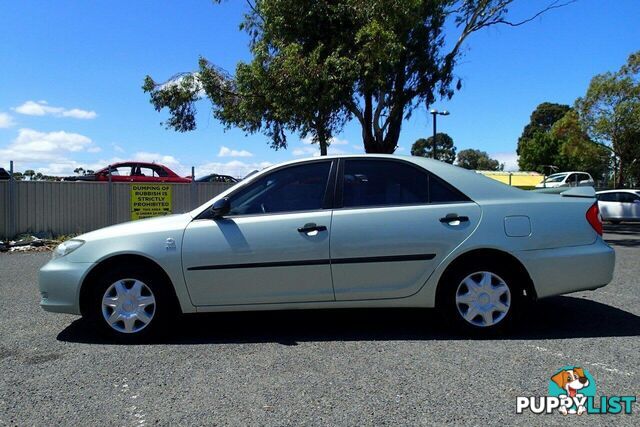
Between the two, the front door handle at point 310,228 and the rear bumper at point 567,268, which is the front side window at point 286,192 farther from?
the rear bumper at point 567,268

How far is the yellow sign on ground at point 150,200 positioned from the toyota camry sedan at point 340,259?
30.8ft

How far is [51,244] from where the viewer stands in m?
12.1

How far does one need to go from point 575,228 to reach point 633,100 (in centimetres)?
2559

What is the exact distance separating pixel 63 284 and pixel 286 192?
210 cm

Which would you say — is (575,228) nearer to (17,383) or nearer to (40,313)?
(17,383)

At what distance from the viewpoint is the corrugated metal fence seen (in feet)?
40.6

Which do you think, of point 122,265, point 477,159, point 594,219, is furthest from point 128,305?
point 477,159

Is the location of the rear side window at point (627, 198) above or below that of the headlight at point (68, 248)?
above

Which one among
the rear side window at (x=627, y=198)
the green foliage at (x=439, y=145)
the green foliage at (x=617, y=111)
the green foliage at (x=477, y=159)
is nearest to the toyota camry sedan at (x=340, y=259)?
the rear side window at (x=627, y=198)

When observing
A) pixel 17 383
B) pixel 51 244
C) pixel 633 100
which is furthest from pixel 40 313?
pixel 633 100

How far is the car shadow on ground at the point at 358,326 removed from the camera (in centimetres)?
462

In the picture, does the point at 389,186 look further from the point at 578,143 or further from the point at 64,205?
the point at 578,143

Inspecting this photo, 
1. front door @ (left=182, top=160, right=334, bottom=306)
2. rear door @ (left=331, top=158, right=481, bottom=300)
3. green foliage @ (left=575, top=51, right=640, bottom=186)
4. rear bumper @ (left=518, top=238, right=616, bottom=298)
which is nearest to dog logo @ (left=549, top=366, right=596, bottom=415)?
rear bumper @ (left=518, top=238, right=616, bottom=298)

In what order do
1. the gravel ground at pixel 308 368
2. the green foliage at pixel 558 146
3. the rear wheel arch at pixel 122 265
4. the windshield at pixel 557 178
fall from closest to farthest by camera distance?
1. the gravel ground at pixel 308 368
2. the rear wheel arch at pixel 122 265
3. the windshield at pixel 557 178
4. the green foliage at pixel 558 146
